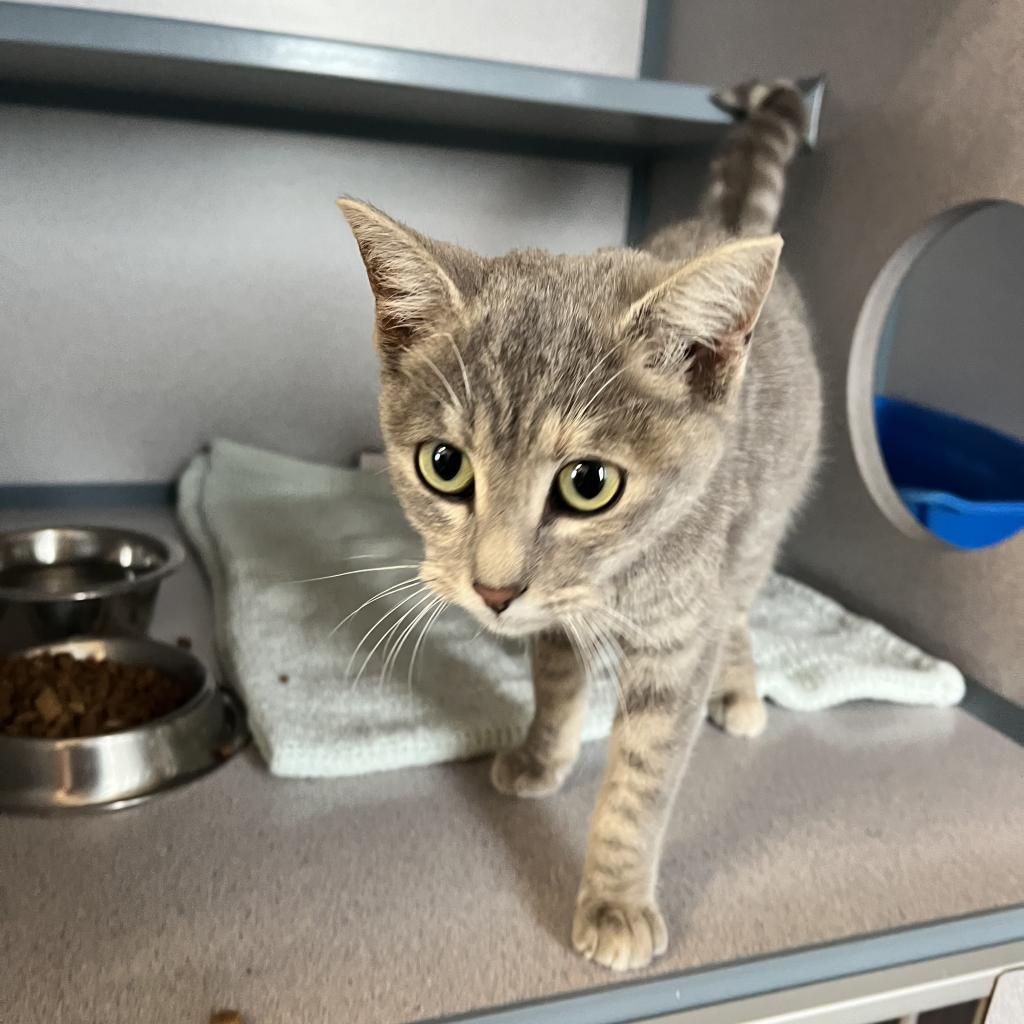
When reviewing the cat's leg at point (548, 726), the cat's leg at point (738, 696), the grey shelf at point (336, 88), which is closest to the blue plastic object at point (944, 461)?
the cat's leg at point (738, 696)

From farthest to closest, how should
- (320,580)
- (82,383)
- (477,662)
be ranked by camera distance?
(82,383) → (320,580) → (477,662)

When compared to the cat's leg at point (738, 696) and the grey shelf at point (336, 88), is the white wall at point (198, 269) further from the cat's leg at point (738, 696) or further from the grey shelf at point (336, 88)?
the cat's leg at point (738, 696)

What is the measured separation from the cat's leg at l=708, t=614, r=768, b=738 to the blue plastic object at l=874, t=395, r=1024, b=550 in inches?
17.3

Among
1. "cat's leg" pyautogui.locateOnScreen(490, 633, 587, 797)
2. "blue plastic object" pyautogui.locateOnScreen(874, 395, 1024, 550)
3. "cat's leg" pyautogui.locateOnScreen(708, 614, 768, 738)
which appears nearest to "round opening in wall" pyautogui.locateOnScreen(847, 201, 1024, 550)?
"blue plastic object" pyautogui.locateOnScreen(874, 395, 1024, 550)

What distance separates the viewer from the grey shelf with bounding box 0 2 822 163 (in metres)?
1.11

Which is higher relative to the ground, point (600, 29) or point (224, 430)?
point (600, 29)

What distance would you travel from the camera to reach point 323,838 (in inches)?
33.7

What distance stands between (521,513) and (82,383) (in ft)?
4.27

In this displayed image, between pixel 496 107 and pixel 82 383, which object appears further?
pixel 82 383

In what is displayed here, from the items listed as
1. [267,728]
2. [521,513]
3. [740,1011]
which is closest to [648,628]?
[521,513]

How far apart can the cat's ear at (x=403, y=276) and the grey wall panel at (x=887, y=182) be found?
0.74 m

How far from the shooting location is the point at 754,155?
126cm

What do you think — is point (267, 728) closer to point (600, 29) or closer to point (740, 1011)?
point (740, 1011)

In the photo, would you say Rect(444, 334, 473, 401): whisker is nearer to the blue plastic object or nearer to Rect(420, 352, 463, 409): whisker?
Rect(420, 352, 463, 409): whisker
